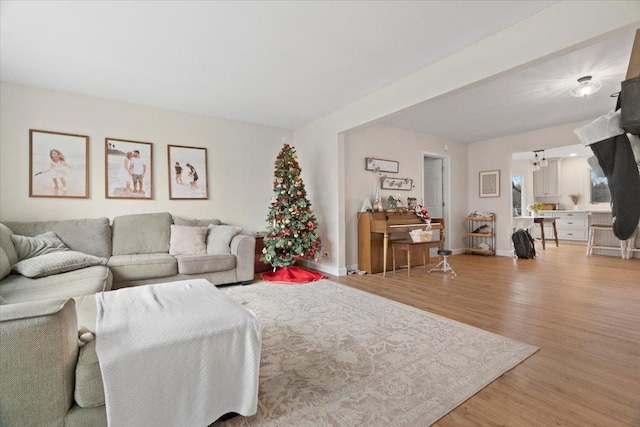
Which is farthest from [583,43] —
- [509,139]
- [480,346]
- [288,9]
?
[509,139]

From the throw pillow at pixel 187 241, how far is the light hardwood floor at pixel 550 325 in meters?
1.97

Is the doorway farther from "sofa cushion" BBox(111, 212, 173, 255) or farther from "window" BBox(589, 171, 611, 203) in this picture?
"sofa cushion" BBox(111, 212, 173, 255)

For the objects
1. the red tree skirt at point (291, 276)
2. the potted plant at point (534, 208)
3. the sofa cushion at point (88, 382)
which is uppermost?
the potted plant at point (534, 208)

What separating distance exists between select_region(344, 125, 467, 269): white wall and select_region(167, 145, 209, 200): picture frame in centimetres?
229

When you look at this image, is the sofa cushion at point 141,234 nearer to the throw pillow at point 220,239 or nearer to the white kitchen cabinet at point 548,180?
the throw pillow at point 220,239

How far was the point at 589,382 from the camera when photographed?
162 centimetres

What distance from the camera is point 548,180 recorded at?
27.3 feet

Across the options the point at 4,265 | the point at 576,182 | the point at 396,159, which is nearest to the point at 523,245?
the point at 396,159

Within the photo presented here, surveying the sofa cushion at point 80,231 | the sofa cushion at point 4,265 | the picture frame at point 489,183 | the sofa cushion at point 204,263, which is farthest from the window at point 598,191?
the sofa cushion at point 4,265

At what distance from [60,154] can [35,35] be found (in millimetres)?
1576

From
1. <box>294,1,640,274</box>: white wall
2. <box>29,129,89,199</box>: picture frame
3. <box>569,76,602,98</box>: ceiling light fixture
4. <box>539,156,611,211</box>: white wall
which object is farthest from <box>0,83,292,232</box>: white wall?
<box>539,156,611,211</box>: white wall

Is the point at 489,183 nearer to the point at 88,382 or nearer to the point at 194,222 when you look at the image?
the point at 194,222

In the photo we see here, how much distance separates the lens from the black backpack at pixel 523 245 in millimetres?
5582

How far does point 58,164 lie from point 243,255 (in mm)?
2557
